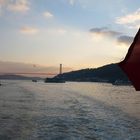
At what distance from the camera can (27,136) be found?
23.9 metres

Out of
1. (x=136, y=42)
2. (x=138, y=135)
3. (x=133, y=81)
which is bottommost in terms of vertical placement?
(x=138, y=135)

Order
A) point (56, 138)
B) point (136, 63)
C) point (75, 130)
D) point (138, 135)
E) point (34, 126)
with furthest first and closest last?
1. point (34, 126)
2. point (75, 130)
3. point (138, 135)
4. point (56, 138)
5. point (136, 63)

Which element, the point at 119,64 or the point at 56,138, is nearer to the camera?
the point at 119,64

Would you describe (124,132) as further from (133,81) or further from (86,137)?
(133,81)

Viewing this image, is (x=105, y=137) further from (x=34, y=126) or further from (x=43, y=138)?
(x=34, y=126)

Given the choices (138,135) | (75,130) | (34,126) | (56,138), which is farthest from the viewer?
(34,126)

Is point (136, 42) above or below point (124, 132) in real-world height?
above

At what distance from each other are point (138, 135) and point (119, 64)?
22875 mm

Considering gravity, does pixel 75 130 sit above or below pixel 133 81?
below

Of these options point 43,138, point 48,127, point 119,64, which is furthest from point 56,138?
point 119,64

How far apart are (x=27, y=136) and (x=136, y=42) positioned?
21599 millimetres

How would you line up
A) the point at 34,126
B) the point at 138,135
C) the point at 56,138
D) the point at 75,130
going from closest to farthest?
the point at 56,138, the point at 138,135, the point at 75,130, the point at 34,126

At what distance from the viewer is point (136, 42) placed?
3.10m

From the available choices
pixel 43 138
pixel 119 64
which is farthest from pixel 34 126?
pixel 119 64
